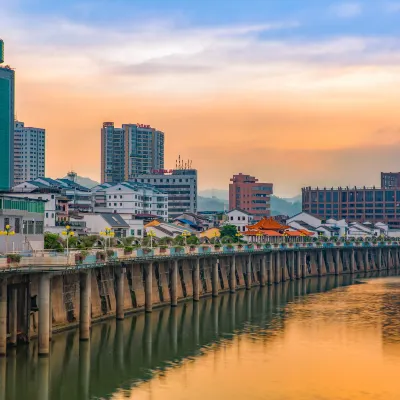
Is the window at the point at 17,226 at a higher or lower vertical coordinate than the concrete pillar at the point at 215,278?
higher

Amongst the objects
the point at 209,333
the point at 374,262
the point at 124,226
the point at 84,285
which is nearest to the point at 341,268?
the point at 374,262

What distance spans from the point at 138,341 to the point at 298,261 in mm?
79266

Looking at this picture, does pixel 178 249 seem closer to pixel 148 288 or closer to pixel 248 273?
pixel 148 288

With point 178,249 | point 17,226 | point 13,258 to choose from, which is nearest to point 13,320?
point 13,258

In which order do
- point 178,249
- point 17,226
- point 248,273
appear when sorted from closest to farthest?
1. point 17,226
2. point 178,249
3. point 248,273

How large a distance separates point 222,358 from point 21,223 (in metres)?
27.1

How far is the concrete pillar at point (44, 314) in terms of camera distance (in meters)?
62.9

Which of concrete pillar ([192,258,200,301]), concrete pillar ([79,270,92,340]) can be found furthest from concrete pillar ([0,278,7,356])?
concrete pillar ([192,258,200,301])

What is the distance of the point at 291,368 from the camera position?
6556cm

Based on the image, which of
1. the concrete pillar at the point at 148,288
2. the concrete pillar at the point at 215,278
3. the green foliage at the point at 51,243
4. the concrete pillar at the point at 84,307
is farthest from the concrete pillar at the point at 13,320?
the concrete pillar at the point at 215,278

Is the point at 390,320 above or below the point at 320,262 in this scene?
below

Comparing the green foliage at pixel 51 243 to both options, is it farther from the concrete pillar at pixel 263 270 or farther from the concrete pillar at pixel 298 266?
the concrete pillar at pixel 298 266

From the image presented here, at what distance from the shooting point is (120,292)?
8312 centimetres

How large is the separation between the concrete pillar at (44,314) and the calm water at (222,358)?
3.69 feet
